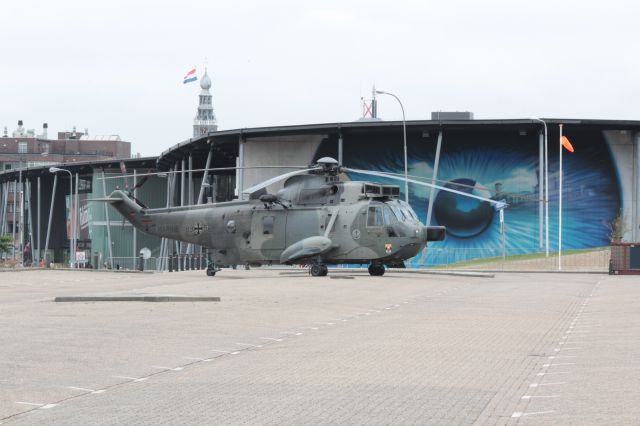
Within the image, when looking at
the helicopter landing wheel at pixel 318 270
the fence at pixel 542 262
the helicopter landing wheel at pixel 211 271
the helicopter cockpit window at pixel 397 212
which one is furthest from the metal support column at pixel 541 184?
the helicopter landing wheel at pixel 318 270

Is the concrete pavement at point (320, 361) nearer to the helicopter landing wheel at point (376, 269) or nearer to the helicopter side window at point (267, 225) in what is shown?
the helicopter landing wheel at point (376, 269)

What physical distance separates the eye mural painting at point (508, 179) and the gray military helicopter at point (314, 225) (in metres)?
31.6

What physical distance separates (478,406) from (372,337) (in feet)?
26.8

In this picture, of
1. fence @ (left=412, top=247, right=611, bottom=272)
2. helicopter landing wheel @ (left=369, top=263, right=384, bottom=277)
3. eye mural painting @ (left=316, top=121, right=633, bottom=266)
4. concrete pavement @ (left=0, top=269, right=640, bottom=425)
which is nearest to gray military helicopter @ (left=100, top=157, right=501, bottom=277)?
helicopter landing wheel @ (left=369, top=263, right=384, bottom=277)

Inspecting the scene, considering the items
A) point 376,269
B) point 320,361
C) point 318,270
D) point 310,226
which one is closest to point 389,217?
point 376,269

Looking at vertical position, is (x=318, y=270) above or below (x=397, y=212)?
below

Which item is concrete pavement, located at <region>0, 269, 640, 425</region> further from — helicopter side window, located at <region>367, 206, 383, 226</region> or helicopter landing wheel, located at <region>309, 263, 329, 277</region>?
helicopter landing wheel, located at <region>309, 263, 329, 277</region>

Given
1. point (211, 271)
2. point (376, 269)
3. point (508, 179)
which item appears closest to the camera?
point (376, 269)

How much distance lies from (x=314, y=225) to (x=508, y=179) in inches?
1543

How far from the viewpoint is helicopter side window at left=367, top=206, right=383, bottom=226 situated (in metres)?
43.0

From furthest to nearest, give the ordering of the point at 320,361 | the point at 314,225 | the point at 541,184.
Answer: the point at 541,184, the point at 314,225, the point at 320,361

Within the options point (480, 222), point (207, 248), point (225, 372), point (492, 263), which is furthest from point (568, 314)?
point (480, 222)

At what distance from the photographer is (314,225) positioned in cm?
4478

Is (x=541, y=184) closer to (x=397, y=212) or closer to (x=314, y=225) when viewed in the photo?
(x=314, y=225)
